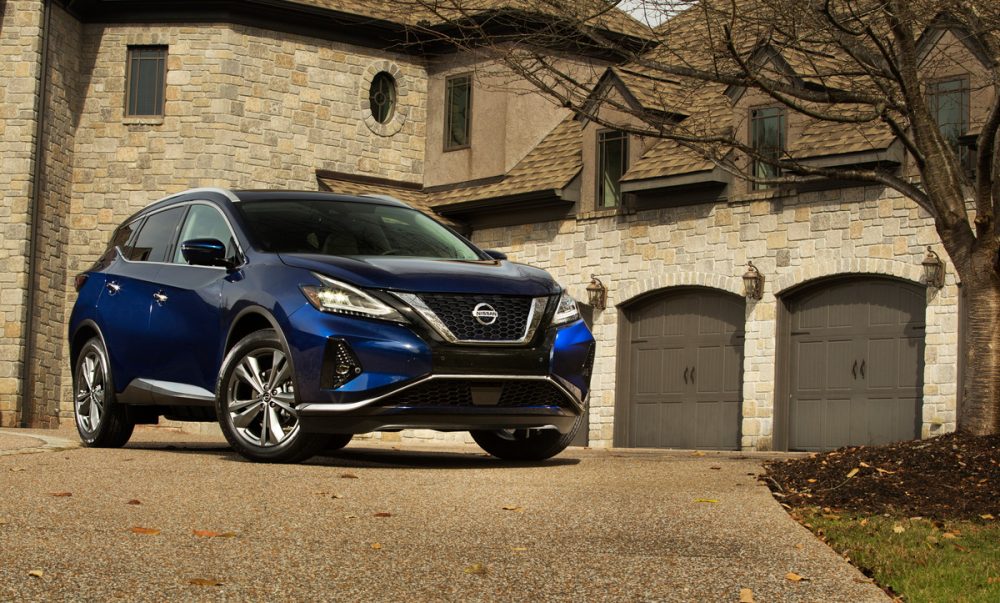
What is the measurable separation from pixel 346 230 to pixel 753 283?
39.3 ft

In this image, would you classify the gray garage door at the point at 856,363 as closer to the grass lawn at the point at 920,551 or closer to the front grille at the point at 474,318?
the front grille at the point at 474,318

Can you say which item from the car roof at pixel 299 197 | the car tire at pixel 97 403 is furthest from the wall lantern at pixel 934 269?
the car tire at pixel 97 403

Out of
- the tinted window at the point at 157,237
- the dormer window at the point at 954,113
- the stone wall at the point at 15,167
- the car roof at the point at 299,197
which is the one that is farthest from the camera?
the stone wall at the point at 15,167

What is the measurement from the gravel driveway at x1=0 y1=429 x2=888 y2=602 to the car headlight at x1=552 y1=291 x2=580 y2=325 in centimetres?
99

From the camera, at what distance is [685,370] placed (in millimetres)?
22031

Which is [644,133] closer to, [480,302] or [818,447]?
[480,302]

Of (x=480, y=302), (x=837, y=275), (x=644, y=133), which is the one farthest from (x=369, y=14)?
(x=480, y=302)

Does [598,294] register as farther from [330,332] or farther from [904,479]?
[330,332]

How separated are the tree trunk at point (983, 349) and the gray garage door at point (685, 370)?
10.4m

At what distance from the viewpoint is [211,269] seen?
962cm

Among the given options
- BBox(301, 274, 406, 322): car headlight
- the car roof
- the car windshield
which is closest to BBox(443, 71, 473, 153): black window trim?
the car roof

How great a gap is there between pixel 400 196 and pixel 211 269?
54.2 ft

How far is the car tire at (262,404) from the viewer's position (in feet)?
28.9

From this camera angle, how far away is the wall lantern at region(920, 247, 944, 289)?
18.7m
